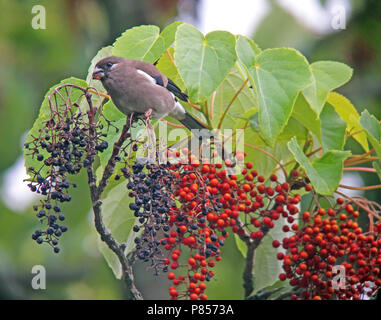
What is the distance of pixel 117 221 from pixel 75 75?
3880 millimetres

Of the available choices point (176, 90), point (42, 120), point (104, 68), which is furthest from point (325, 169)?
point (42, 120)

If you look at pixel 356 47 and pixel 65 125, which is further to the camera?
pixel 356 47

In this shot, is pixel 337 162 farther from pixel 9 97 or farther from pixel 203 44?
pixel 9 97

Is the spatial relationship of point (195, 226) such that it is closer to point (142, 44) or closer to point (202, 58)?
point (202, 58)

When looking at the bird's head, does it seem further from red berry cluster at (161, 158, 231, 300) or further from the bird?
red berry cluster at (161, 158, 231, 300)

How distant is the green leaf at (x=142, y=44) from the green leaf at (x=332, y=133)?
0.67 metres

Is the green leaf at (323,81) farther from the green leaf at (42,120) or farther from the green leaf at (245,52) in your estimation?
the green leaf at (42,120)

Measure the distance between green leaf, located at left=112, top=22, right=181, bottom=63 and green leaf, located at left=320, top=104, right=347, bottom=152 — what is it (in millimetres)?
675

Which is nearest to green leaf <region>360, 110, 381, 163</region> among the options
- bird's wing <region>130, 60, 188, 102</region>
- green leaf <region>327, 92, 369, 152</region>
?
green leaf <region>327, 92, 369, 152</region>
